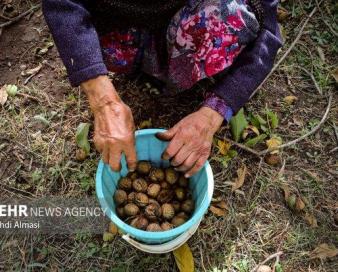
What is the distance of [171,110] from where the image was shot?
2.07 metres

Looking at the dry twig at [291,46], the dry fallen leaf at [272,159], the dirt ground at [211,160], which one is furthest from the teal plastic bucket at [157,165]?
the dry twig at [291,46]

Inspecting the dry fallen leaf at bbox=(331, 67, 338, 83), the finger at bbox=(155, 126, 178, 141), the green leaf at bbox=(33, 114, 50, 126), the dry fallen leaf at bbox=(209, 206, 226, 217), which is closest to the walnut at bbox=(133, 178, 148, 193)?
the finger at bbox=(155, 126, 178, 141)

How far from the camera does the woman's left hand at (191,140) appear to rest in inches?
59.3

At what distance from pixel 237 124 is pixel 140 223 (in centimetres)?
67

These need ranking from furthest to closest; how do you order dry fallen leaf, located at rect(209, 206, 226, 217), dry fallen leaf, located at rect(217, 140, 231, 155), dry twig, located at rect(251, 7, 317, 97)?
dry twig, located at rect(251, 7, 317, 97) < dry fallen leaf, located at rect(217, 140, 231, 155) < dry fallen leaf, located at rect(209, 206, 226, 217)

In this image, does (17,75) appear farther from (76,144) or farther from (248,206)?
(248,206)

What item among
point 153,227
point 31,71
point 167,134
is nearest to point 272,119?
point 167,134

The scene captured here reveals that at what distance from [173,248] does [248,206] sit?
0.40m

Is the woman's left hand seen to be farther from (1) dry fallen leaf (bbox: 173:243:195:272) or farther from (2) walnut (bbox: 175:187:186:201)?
(1) dry fallen leaf (bbox: 173:243:195:272)

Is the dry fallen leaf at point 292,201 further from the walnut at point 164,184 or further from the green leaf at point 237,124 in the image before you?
the walnut at point 164,184

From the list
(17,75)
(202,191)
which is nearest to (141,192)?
(202,191)

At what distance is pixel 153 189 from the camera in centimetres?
164

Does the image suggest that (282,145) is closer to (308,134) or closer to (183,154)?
(308,134)

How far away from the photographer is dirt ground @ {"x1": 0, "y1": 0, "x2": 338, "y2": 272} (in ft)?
5.84
